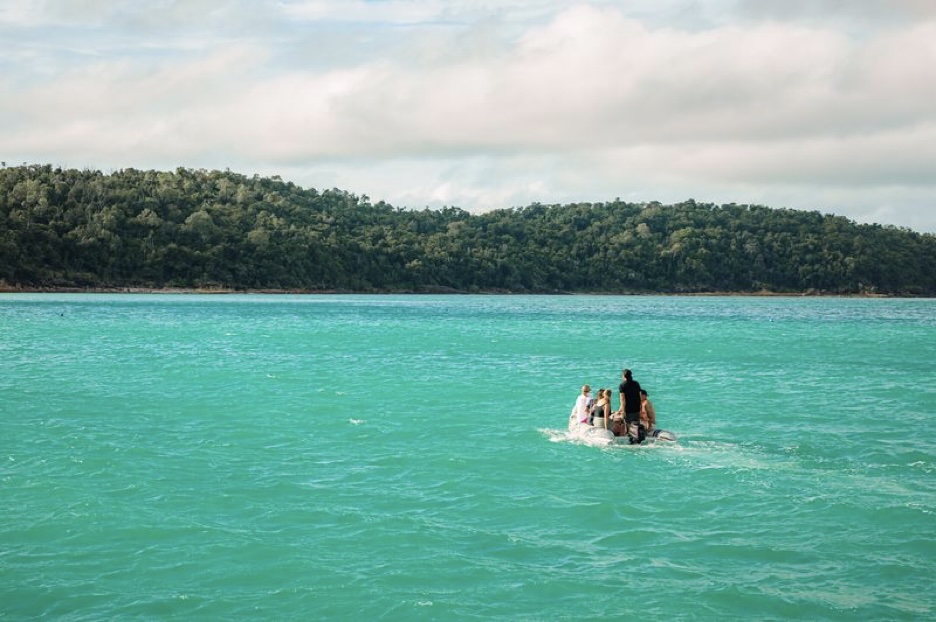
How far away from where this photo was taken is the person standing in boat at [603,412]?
25891 millimetres

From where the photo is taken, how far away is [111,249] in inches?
6555

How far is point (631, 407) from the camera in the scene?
83.8 feet

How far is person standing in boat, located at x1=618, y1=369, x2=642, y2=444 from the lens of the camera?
2491 cm

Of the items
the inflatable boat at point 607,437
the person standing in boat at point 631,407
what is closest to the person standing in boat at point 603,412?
the inflatable boat at point 607,437

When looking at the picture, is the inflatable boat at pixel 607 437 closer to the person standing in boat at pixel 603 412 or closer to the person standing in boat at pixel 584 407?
the person standing in boat at pixel 603 412

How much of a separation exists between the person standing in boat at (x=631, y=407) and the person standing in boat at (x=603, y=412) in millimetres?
538

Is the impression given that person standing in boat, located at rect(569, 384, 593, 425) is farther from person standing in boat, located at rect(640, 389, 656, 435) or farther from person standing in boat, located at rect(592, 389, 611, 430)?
person standing in boat, located at rect(640, 389, 656, 435)

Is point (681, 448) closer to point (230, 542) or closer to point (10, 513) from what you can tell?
point (230, 542)

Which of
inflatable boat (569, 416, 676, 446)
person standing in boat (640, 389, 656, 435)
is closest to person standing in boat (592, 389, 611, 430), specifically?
inflatable boat (569, 416, 676, 446)

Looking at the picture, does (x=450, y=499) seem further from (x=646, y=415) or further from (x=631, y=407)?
(x=646, y=415)

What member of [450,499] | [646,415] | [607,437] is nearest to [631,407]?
[646,415]

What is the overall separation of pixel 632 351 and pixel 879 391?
906 inches

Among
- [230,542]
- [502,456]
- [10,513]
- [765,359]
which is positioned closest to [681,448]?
[502,456]

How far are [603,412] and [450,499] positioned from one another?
7.71m
